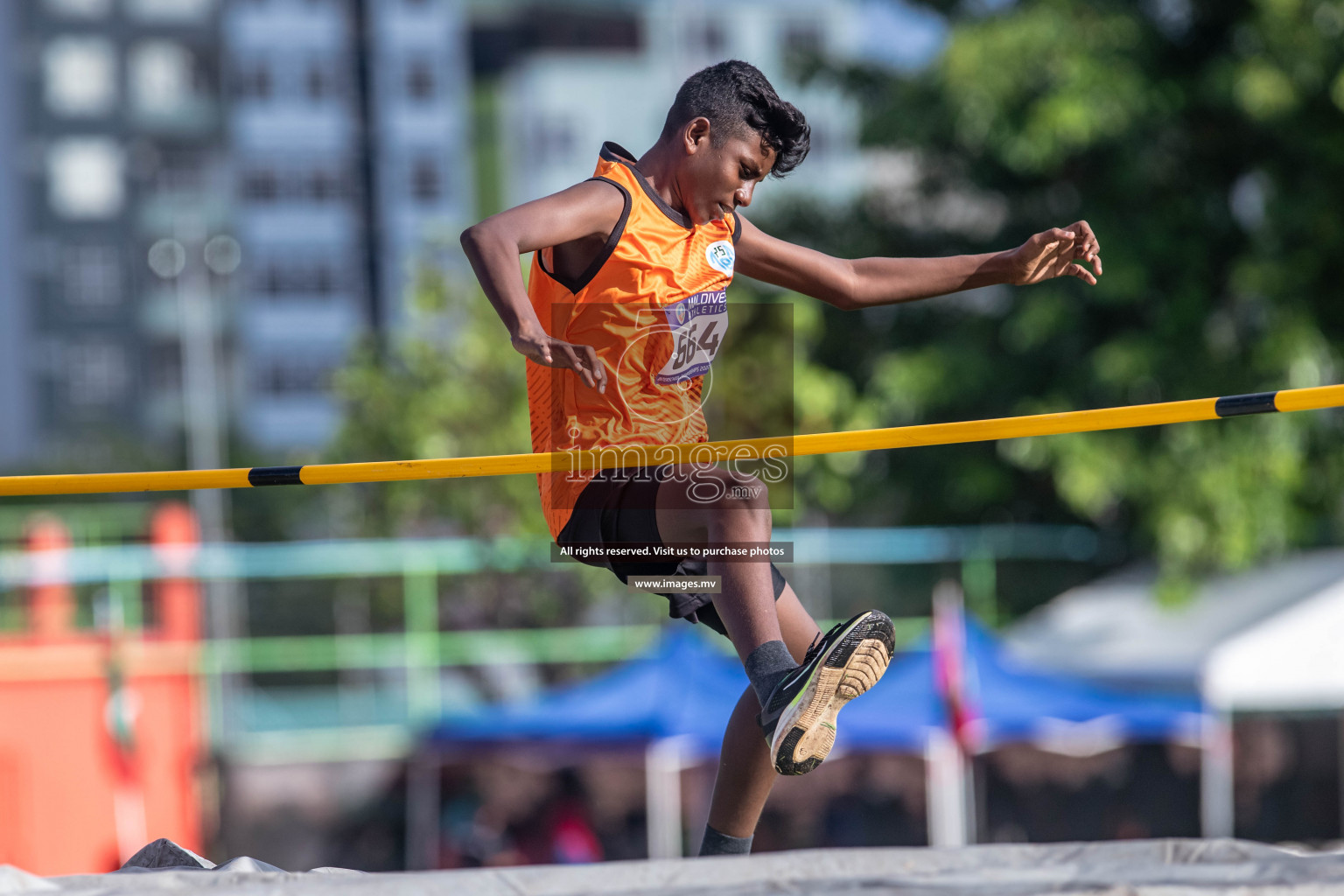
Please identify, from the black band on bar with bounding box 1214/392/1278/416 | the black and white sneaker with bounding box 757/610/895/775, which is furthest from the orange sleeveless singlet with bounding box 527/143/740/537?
the black band on bar with bounding box 1214/392/1278/416

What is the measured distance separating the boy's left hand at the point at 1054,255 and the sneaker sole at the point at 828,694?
1.18 meters

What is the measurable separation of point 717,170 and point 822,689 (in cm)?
130

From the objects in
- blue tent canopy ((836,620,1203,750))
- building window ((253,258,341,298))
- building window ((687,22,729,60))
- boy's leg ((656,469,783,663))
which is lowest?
blue tent canopy ((836,620,1203,750))

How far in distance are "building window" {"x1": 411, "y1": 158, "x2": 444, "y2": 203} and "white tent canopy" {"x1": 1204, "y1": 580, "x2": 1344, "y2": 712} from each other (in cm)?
3980

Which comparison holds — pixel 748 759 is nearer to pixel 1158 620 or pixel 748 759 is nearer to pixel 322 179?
pixel 1158 620

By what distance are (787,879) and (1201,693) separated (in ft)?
30.7

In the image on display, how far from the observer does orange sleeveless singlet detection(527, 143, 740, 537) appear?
3.54 metres

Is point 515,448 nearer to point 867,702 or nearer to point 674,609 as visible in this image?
point 867,702

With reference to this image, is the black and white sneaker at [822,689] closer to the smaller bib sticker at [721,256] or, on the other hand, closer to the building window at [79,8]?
the smaller bib sticker at [721,256]

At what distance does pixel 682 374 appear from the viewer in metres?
3.64

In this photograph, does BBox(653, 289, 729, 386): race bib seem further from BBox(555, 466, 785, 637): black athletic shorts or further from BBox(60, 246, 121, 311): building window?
BBox(60, 246, 121, 311): building window

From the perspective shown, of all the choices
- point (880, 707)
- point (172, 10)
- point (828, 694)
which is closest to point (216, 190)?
point (172, 10)

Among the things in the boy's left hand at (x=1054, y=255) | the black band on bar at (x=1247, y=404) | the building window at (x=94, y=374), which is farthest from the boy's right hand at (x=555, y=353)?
the building window at (x=94, y=374)

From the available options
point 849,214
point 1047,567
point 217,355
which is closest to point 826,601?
point 1047,567
